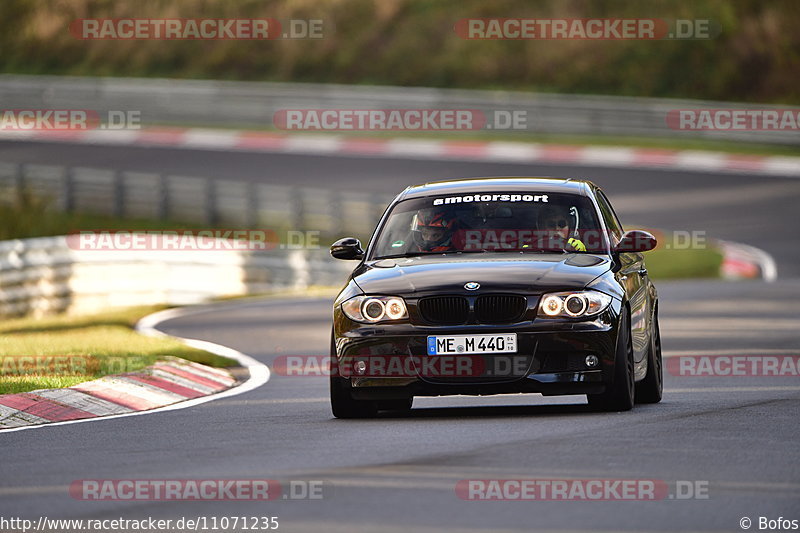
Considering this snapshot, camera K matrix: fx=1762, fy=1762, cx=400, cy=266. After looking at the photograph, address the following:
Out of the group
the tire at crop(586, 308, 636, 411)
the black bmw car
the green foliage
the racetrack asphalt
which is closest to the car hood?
the black bmw car

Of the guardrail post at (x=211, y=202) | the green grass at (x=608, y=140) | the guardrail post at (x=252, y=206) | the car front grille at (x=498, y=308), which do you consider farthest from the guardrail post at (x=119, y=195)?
the car front grille at (x=498, y=308)

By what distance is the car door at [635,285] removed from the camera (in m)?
11.7

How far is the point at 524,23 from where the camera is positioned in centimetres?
5462

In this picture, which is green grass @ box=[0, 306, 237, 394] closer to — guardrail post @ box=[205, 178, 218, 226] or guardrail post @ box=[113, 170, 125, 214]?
guardrail post @ box=[205, 178, 218, 226]

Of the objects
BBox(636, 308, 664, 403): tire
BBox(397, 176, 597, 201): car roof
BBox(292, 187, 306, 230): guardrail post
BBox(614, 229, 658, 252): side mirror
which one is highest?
BBox(292, 187, 306, 230): guardrail post

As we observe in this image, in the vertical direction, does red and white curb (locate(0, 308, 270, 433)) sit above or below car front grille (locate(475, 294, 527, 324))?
below

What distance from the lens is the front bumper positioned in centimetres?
1084

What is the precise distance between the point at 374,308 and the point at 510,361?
0.95 m

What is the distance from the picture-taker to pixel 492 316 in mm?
10945

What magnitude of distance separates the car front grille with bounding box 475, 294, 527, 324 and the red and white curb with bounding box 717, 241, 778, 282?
18.4 meters

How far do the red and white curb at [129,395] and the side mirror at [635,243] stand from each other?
341cm

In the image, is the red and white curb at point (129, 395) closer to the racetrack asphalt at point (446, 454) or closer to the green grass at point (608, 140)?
the racetrack asphalt at point (446, 454)

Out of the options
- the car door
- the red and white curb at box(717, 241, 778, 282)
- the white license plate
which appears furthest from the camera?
the red and white curb at box(717, 241, 778, 282)

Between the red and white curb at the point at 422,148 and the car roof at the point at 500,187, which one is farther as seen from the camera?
the red and white curb at the point at 422,148
